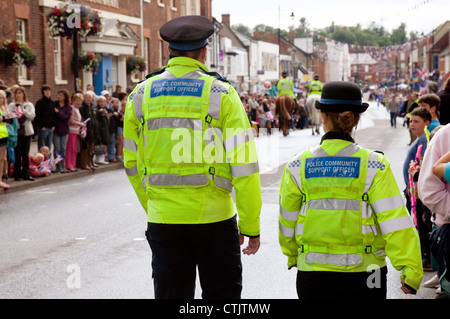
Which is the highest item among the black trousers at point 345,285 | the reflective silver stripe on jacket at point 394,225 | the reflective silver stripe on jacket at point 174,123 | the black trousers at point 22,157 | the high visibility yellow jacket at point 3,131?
the reflective silver stripe on jacket at point 174,123

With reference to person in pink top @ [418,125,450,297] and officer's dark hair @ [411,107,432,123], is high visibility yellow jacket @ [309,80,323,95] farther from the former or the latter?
person in pink top @ [418,125,450,297]

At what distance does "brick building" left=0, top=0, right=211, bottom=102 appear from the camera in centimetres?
2344

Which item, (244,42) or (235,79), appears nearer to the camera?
(235,79)

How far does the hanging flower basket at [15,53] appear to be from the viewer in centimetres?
2166

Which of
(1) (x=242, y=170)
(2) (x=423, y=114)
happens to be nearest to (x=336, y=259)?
(1) (x=242, y=170)

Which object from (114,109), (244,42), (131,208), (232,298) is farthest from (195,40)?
(244,42)

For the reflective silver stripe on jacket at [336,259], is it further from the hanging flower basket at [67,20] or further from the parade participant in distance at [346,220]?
the hanging flower basket at [67,20]

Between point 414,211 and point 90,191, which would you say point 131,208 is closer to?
point 90,191

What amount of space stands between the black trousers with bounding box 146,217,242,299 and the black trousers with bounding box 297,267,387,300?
53cm

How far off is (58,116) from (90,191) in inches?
112

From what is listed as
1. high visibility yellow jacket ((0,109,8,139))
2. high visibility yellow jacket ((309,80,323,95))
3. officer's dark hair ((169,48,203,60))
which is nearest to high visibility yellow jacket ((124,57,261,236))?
officer's dark hair ((169,48,203,60))

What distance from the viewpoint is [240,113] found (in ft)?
13.2

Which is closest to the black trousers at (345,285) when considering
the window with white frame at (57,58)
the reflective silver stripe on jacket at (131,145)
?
the reflective silver stripe on jacket at (131,145)

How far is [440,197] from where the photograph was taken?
461cm
